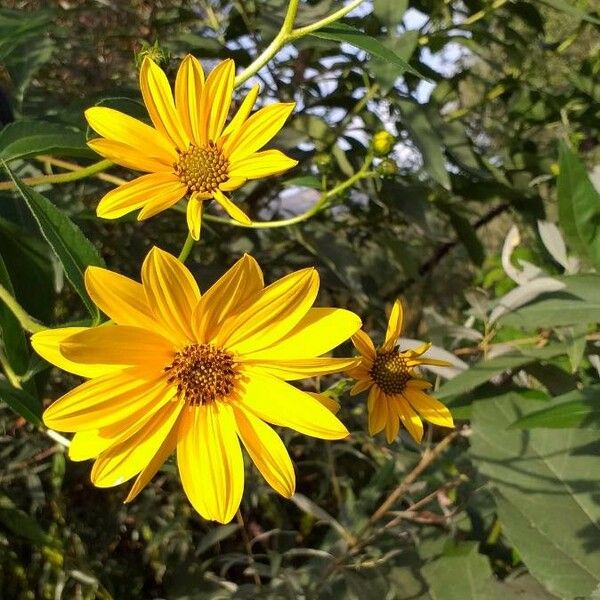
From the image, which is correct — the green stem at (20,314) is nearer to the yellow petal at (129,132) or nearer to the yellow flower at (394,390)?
the yellow petal at (129,132)

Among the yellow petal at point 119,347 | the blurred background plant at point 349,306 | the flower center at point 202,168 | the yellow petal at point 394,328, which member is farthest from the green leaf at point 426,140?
the yellow petal at point 119,347

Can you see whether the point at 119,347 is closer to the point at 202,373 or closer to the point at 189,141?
the point at 202,373

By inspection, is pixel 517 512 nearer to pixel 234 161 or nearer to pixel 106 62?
pixel 234 161

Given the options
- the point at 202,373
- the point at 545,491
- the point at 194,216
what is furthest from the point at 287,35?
the point at 545,491

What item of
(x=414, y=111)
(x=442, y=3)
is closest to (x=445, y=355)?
(x=414, y=111)

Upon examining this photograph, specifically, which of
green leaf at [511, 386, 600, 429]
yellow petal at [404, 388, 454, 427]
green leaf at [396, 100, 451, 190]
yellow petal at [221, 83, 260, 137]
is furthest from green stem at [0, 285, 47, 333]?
green leaf at [396, 100, 451, 190]
